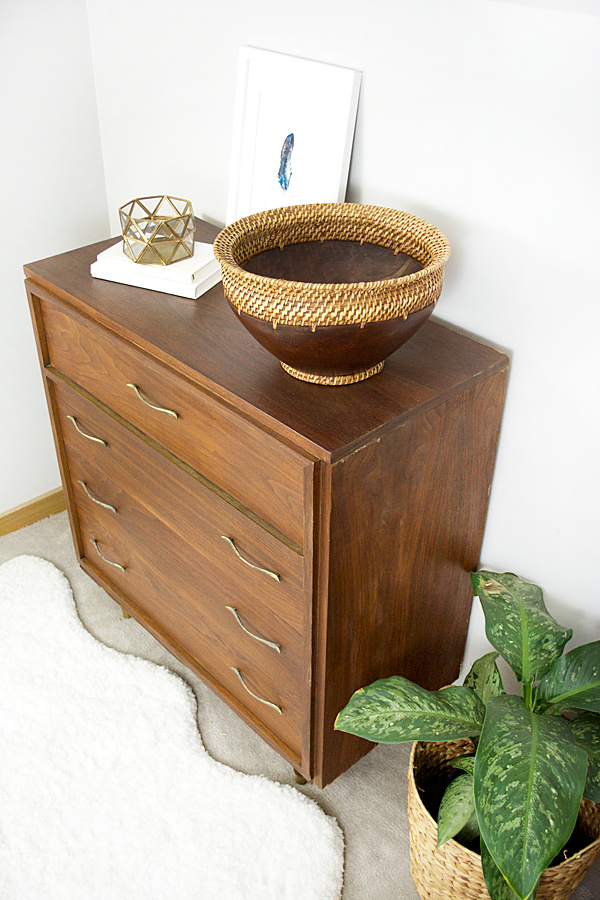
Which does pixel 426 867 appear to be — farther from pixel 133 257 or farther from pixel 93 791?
pixel 133 257

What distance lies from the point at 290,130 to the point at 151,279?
13.6 inches

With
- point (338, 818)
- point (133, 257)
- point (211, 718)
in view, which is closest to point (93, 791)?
point (211, 718)

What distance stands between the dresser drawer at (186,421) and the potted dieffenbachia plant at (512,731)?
29cm

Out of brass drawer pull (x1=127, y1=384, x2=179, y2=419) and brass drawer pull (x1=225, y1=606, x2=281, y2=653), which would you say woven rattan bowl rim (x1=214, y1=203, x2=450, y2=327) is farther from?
brass drawer pull (x1=225, y1=606, x2=281, y2=653)

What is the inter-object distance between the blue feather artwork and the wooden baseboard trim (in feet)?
3.33

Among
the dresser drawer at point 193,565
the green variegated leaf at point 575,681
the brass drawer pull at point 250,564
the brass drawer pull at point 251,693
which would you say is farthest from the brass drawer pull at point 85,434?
the green variegated leaf at point 575,681

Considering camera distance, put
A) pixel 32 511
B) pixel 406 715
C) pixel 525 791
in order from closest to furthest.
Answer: pixel 525 791 → pixel 406 715 → pixel 32 511

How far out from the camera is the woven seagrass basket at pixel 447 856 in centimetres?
103

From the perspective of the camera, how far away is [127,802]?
4.46ft

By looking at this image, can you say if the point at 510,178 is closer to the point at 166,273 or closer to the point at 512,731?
the point at 166,273

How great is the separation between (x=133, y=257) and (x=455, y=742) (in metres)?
0.97

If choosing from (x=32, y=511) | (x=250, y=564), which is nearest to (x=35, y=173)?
(x=32, y=511)

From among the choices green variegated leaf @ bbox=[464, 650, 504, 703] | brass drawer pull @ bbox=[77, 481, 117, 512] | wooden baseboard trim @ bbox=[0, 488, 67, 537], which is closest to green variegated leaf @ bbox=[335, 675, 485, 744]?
green variegated leaf @ bbox=[464, 650, 504, 703]

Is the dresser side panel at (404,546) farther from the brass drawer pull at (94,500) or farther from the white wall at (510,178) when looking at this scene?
the brass drawer pull at (94,500)
